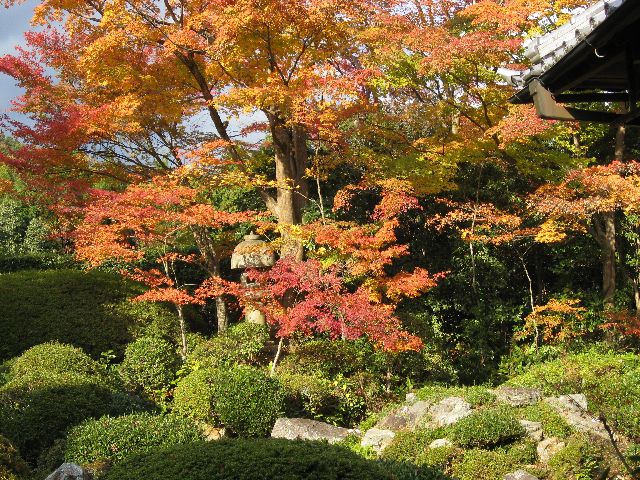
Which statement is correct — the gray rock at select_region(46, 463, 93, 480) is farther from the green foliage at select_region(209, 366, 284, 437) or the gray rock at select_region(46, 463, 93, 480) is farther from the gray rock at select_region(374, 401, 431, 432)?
the gray rock at select_region(374, 401, 431, 432)

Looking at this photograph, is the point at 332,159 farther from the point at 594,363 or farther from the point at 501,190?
the point at 594,363

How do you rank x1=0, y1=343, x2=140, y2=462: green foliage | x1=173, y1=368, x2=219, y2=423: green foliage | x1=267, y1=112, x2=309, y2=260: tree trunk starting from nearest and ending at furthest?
x1=0, y1=343, x2=140, y2=462: green foliage, x1=173, y1=368, x2=219, y2=423: green foliage, x1=267, y1=112, x2=309, y2=260: tree trunk

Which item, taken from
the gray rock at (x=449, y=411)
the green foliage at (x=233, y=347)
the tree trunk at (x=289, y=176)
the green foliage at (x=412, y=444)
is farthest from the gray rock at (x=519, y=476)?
the tree trunk at (x=289, y=176)

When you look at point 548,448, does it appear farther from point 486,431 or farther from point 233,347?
point 233,347

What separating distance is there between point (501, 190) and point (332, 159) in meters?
3.82

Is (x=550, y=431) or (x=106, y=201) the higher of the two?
(x=106, y=201)

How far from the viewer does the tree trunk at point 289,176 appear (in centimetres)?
1191

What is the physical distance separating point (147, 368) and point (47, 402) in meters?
2.79

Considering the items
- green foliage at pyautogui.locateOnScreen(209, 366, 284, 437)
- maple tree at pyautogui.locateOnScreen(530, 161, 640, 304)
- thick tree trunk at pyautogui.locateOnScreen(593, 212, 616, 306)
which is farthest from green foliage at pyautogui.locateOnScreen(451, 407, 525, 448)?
thick tree trunk at pyautogui.locateOnScreen(593, 212, 616, 306)

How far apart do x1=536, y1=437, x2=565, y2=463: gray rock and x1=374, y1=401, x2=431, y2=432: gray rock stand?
60.4 inches

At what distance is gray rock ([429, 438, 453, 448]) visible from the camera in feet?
24.8

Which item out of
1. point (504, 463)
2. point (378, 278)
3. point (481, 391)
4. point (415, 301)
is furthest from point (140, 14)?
point (504, 463)

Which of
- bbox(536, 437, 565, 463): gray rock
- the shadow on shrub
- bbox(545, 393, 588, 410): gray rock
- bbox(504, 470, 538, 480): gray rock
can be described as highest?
the shadow on shrub

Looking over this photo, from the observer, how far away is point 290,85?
36.4ft
